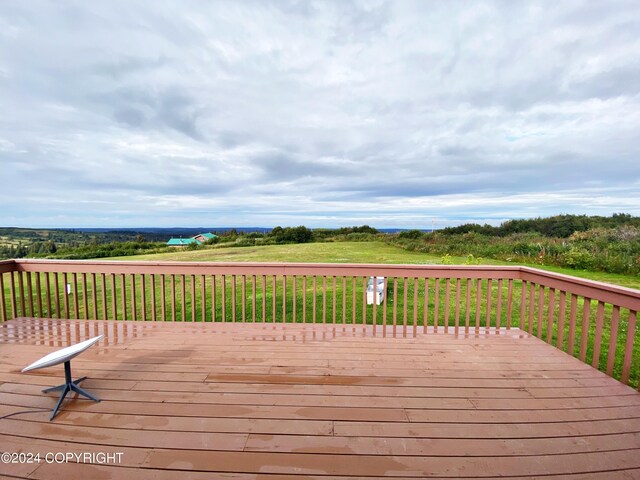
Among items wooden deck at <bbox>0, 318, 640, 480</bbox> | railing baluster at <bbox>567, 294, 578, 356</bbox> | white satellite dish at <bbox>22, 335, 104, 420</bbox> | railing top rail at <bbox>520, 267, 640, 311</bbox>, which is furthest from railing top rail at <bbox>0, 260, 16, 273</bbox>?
railing top rail at <bbox>520, 267, 640, 311</bbox>

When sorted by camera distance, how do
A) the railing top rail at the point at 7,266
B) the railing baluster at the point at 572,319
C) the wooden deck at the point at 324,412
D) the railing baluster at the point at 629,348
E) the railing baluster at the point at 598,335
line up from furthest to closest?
1. the railing top rail at the point at 7,266
2. the railing baluster at the point at 572,319
3. the railing baluster at the point at 598,335
4. the railing baluster at the point at 629,348
5. the wooden deck at the point at 324,412

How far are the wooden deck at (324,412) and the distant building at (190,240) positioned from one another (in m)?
13.2

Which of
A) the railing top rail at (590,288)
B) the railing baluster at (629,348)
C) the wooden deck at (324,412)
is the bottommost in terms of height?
the wooden deck at (324,412)

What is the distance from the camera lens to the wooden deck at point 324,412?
1467mm

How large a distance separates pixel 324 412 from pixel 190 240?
1619 cm

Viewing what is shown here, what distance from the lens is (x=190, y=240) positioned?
16203 millimetres

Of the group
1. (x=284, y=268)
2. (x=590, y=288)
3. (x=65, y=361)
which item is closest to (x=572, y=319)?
(x=590, y=288)

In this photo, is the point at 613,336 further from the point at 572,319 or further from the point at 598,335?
the point at 572,319

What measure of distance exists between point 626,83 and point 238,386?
9.02 meters

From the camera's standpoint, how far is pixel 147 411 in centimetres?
190

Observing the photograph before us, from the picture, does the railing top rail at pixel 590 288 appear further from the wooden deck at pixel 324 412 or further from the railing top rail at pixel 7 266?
the railing top rail at pixel 7 266

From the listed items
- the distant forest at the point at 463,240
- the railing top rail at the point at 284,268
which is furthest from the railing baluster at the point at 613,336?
the distant forest at the point at 463,240

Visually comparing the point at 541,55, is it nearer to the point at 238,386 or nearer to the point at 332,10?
the point at 332,10

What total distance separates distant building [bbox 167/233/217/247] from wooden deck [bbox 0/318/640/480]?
13169 millimetres
